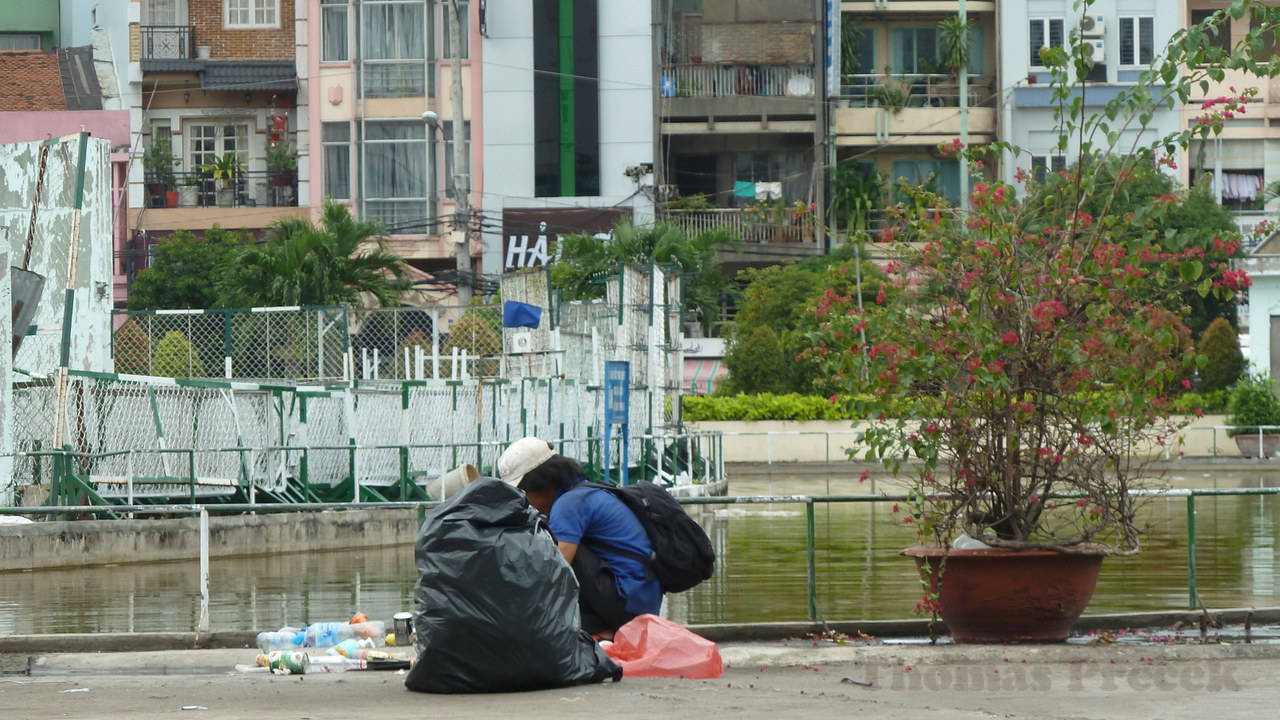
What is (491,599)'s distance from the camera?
25.0 feet

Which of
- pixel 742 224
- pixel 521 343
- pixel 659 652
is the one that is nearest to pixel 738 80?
pixel 742 224

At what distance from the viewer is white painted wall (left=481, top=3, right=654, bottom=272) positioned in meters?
51.7

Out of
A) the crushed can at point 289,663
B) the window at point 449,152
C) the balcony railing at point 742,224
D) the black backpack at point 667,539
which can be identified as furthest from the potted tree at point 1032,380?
the window at point 449,152

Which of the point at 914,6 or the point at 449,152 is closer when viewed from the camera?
the point at 449,152

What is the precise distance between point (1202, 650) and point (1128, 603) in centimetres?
324

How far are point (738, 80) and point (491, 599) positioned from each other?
47.1 m

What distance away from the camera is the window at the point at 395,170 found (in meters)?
51.8

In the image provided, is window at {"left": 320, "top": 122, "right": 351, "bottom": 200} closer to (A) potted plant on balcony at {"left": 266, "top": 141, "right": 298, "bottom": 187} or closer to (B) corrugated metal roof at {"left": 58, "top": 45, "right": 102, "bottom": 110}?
(A) potted plant on balcony at {"left": 266, "top": 141, "right": 298, "bottom": 187}

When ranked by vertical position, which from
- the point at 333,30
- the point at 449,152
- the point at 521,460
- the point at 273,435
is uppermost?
the point at 333,30

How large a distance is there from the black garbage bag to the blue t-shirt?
1.85ft

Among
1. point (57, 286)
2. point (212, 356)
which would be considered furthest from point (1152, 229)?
point (212, 356)

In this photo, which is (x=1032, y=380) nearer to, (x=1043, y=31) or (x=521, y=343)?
(x=521, y=343)

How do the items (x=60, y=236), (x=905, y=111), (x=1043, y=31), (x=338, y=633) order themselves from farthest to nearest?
(x=1043, y=31), (x=905, y=111), (x=60, y=236), (x=338, y=633)

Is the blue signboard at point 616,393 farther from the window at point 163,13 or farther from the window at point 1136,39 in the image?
the window at point 1136,39
